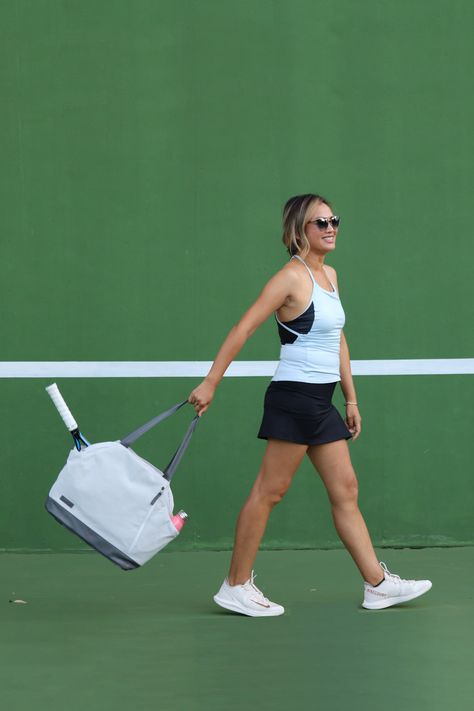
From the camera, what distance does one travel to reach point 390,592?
18.1 ft

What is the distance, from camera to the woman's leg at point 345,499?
17.9 ft

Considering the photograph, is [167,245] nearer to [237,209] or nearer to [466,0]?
[237,209]

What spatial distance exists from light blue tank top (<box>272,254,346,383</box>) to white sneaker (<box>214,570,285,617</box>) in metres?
0.91

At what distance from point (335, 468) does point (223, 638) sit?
→ 89 cm

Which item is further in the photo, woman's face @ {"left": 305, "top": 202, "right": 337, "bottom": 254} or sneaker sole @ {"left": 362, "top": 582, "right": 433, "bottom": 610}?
sneaker sole @ {"left": 362, "top": 582, "right": 433, "bottom": 610}

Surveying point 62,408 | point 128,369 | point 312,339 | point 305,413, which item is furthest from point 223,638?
point 128,369

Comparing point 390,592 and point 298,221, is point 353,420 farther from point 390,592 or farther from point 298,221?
point 298,221

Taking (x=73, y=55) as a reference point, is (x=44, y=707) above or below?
below

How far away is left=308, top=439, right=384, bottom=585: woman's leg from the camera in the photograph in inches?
215

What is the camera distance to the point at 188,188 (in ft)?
22.4

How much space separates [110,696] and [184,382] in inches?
108

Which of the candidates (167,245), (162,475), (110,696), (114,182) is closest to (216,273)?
(167,245)

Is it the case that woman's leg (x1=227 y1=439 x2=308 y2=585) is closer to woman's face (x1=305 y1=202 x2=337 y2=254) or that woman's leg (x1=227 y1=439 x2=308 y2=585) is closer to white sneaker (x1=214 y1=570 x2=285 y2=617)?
white sneaker (x1=214 y1=570 x2=285 y2=617)

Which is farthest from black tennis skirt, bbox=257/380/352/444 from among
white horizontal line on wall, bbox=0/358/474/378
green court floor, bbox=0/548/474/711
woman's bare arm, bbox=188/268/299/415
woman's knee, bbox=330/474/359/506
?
white horizontal line on wall, bbox=0/358/474/378
